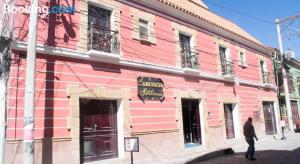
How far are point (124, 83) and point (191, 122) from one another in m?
5.25

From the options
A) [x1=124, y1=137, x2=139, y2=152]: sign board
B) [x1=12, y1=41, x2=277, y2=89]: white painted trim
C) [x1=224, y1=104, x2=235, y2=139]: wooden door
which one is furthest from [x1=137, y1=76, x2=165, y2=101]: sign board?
[x1=224, y1=104, x2=235, y2=139]: wooden door

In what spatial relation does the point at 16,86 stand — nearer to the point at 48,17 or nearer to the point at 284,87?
Result: the point at 48,17

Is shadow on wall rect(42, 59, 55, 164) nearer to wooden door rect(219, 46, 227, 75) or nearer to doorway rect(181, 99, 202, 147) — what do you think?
doorway rect(181, 99, 202, 147)

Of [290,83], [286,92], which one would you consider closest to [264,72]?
[286,92]

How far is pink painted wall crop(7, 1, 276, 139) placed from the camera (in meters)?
8.52

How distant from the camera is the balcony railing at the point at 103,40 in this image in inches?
410

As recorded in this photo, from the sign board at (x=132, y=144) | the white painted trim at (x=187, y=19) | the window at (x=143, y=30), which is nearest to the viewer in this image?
the sign board at (x=132, y=144)

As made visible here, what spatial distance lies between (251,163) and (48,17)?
8.52 m

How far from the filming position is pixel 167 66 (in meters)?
13.1

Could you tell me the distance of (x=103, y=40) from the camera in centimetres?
→ 1076

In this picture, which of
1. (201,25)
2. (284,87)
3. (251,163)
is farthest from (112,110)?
(284,87)

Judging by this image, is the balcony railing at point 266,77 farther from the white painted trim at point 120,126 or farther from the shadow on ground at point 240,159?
the white painted trim at point 120,126

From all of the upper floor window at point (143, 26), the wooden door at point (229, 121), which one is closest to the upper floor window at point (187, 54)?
the upper floor window at point (143, 26)

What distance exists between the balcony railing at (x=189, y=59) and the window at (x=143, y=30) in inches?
95.9
